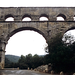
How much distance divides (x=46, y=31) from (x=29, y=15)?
4.22 metres

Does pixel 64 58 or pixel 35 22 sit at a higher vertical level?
pixel 35 22

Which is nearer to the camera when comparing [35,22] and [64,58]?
[64,58]

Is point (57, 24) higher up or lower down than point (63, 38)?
higher up

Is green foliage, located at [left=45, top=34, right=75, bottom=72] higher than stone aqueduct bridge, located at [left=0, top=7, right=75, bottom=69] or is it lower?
lower

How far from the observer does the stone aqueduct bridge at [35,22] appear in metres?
19.7

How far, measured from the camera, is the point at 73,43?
13391mm

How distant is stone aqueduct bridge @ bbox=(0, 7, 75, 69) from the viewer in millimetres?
19672

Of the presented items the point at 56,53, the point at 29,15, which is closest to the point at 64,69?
the point at 56,53

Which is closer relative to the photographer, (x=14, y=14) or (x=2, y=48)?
(x=2, y=48)

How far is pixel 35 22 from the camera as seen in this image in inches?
798

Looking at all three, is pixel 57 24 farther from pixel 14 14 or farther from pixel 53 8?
pixel 14 14

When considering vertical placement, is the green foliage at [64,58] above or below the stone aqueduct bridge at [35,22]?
below

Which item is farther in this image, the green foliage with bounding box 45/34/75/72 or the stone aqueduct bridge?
the stone aqueduct bridge

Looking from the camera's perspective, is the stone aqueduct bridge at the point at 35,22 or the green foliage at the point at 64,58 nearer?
the green foliage at the point at 64,58
